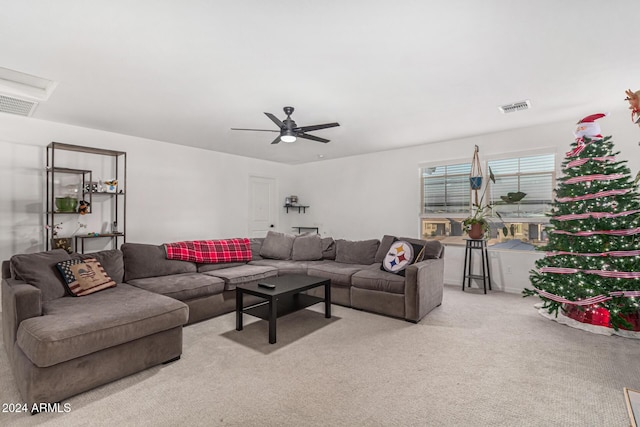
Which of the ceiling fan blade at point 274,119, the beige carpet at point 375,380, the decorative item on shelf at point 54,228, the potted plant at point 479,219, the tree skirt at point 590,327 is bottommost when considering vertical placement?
the beige carpet at point 375,380

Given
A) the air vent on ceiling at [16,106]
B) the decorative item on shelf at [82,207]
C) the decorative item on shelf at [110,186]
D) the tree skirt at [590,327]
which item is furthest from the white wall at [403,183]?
the air vent on ceiling at [16,106]

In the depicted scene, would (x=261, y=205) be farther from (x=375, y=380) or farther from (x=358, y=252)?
(x=375, y=380)

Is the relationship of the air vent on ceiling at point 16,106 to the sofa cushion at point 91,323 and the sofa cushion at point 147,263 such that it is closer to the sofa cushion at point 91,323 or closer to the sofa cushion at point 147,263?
the sofa cushion at point 147,263

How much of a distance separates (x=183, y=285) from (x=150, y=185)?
2512 millimetres

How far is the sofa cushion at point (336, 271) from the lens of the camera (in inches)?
153

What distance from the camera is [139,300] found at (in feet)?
8.26

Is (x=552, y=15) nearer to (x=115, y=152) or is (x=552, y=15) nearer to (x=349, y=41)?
(x=349, y=41)

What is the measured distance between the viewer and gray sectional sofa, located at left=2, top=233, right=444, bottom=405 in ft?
6.25

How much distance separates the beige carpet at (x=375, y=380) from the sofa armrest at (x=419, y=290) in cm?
19

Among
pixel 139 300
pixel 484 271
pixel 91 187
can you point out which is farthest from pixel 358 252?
pixel 91 187

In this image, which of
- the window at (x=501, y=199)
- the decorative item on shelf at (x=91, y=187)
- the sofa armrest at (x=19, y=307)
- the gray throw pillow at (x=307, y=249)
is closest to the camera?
the sofa armrest at (x=19, y=307)

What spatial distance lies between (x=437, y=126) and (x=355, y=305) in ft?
8.94

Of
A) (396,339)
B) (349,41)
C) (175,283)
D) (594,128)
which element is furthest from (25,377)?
(594,128)

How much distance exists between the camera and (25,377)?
6.09ft
